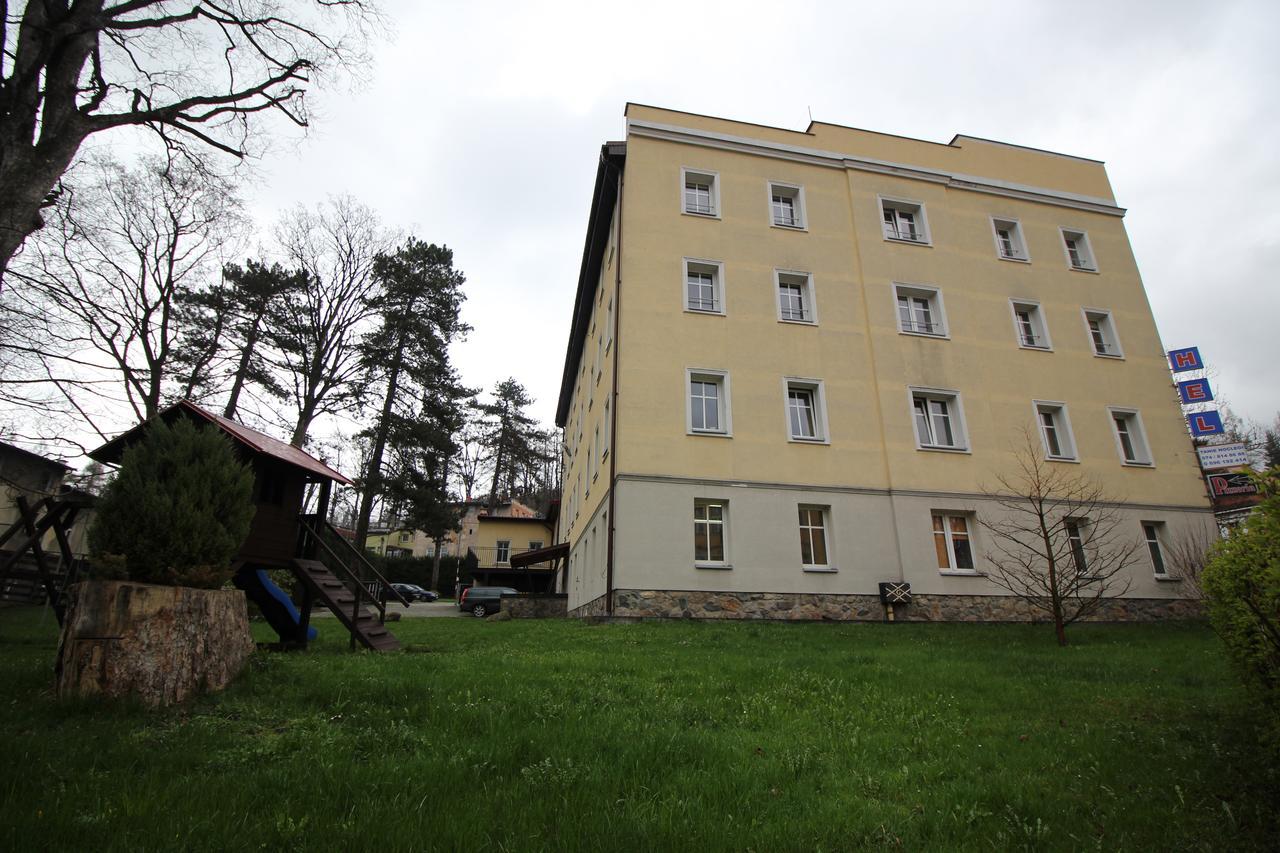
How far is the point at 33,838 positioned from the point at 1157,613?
923 inches

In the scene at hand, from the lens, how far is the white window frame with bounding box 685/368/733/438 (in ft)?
55.2

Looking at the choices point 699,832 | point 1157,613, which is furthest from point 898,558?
point 699,832

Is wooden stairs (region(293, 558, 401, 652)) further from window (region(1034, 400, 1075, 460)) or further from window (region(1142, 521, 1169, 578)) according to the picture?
window (region(1142, 521, 1169, 578))

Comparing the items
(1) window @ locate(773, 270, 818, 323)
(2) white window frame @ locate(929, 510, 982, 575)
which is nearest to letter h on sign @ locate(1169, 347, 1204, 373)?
(2) white window frame @ locate(929, 510, 982, 575)

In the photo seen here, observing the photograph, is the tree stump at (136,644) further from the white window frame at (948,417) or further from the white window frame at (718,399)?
the white window frame at (948,417)

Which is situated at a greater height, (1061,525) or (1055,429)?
(1055,429)

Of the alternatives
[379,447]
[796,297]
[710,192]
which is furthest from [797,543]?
[379,447]

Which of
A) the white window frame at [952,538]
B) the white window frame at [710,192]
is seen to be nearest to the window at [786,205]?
the white window frame at [710,192]

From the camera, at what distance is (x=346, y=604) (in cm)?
1047

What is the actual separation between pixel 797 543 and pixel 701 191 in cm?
1166

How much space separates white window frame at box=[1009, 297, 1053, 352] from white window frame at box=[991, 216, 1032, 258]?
1.68 m

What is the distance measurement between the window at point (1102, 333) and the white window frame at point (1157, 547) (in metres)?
5.71

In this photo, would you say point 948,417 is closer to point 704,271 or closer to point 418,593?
point 704,271

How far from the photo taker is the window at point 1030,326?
66.5 feet
